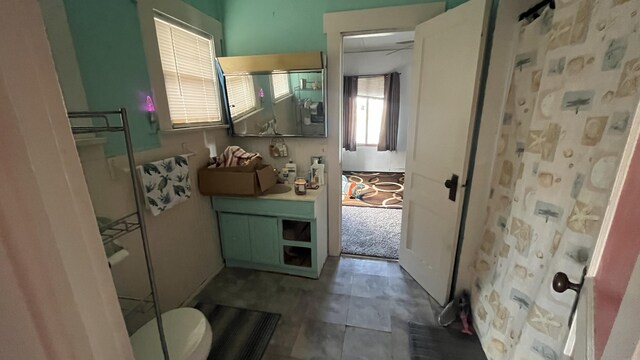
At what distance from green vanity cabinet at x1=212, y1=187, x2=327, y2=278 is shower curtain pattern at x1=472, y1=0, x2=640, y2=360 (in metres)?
1.25

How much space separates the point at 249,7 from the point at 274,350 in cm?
257

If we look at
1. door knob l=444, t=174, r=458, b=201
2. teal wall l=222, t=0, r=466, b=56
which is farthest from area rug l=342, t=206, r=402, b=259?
teal wall l=222, t=0, r=466, b=56

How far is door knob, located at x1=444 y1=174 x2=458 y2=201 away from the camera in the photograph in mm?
1593

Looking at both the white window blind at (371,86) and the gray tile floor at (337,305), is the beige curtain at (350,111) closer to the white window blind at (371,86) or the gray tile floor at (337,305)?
the white window blind at (371,86)

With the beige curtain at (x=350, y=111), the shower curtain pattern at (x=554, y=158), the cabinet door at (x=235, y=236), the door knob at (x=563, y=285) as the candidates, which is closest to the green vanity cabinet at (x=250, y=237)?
the cabinet door at (x=235, y=236)

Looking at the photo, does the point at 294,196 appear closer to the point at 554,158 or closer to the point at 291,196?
the point at 291,196

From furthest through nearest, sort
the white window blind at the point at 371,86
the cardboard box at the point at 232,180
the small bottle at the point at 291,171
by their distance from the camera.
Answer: the white window blind at the point at 371,86
the small bottle at the point at 291,171
the cardboard box at the point at 232,180

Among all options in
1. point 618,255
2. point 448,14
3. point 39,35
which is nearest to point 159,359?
point 39,35

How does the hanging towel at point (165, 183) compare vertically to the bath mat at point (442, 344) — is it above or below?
above

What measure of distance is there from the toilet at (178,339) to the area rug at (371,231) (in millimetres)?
1608

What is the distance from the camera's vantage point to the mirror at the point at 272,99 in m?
2.05

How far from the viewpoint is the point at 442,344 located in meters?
1.55

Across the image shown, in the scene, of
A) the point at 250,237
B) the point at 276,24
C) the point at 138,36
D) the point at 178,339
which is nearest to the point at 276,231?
the point at 250,237

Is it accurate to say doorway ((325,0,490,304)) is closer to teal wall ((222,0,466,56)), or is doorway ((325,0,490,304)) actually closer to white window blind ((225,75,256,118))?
teal wall ((222,0,466,56))
